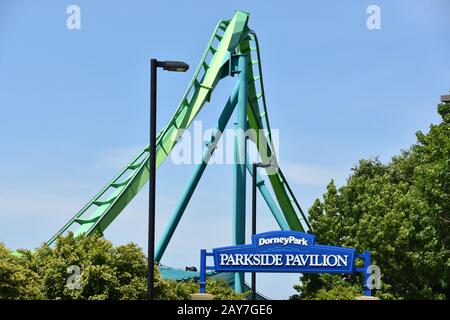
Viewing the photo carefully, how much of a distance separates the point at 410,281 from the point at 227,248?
1348 centimetres

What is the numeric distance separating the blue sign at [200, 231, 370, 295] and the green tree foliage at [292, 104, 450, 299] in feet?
11.6

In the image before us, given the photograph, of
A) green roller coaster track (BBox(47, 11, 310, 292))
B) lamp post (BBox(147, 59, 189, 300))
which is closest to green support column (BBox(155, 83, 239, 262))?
green roller coaster track (BBox(47, 11, 310, 292))

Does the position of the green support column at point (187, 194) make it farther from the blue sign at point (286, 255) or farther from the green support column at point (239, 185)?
the blue sign at point (286, 255)

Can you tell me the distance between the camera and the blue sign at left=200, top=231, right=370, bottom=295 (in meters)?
37.8

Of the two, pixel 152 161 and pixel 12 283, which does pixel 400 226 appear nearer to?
pixel 12 283

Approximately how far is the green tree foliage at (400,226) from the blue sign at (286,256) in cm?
354

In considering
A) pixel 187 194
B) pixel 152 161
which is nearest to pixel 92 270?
pixel 152 161

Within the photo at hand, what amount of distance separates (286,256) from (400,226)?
34.9ft

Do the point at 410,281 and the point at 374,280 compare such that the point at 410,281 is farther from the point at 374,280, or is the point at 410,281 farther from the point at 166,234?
the point at 166,234

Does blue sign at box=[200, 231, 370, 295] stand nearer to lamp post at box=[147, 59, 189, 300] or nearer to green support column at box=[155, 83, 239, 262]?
green support column at box=[155, 83, 239, 262]

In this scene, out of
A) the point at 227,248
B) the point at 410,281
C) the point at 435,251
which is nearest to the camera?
the point at 227,248

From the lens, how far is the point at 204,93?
1909 inches
